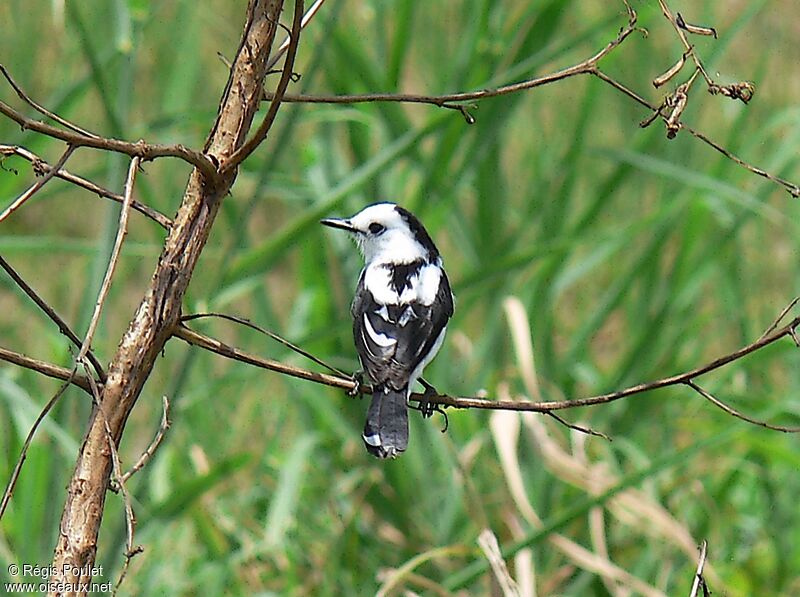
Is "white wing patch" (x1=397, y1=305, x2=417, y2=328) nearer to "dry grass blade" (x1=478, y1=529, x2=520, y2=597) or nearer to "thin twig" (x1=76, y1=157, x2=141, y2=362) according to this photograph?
"dry grass blade" (x1=478, y1=529, x2=520, y2=597)

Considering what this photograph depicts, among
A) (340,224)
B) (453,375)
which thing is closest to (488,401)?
(340,224)

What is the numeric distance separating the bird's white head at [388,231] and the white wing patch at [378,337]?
48cm

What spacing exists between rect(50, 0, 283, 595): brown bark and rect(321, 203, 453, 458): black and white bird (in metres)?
0.78

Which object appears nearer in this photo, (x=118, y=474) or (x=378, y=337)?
(x=118, y=474)

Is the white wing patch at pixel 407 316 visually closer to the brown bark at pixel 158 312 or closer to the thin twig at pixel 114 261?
the brown bark at pixel 158 312

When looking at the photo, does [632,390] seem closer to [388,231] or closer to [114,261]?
[114,261]

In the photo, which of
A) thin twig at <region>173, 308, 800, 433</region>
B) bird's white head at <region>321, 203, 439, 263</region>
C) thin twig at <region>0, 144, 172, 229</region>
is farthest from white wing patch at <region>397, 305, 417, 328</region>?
thin twig at <region>0, 144, 172, 229</region>

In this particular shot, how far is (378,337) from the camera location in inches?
102

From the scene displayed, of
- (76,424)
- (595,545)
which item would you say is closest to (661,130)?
(595,545)

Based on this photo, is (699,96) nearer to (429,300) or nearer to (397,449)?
(429,300)

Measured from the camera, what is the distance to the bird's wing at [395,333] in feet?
8.04

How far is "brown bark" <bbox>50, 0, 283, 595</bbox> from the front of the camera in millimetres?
1265

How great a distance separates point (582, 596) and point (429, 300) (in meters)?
1.39

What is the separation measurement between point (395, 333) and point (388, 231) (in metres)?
0.61
